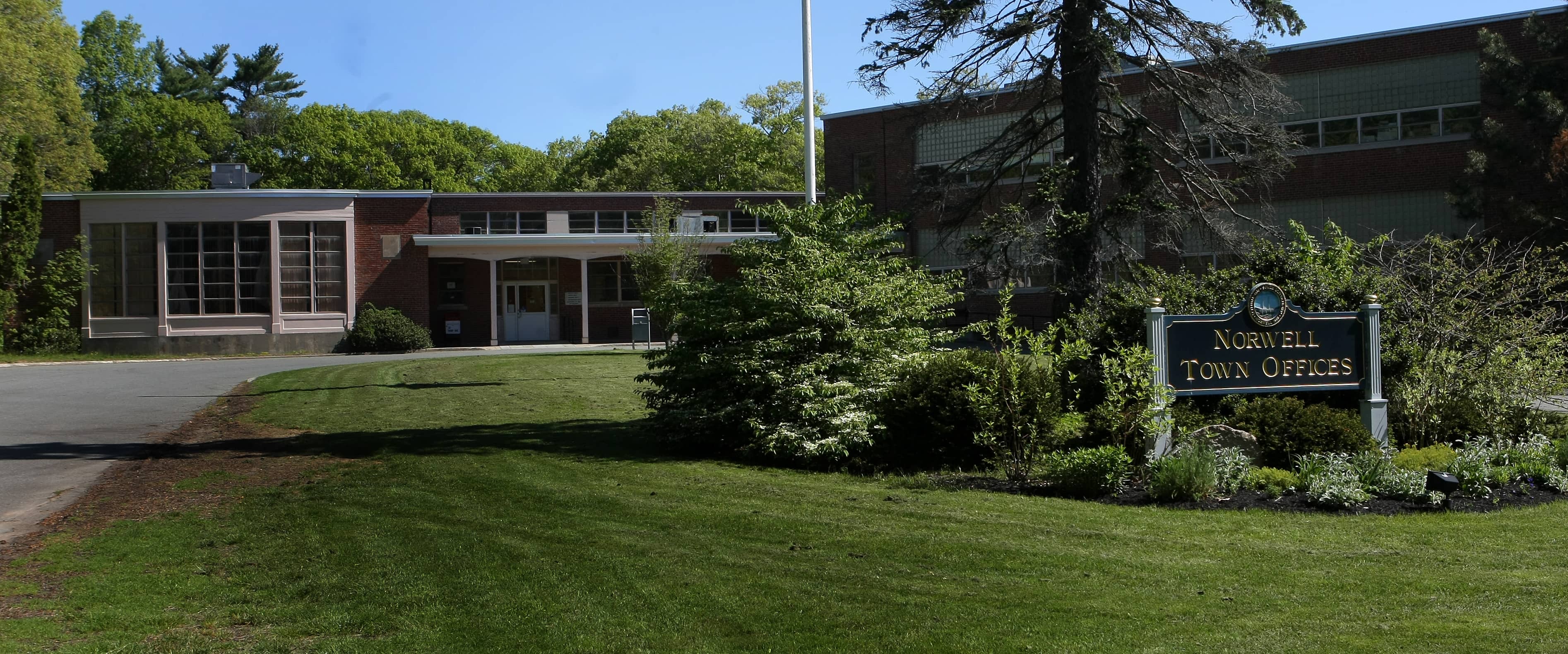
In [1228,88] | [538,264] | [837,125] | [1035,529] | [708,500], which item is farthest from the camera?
[538,264]

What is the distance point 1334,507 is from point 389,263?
114ft

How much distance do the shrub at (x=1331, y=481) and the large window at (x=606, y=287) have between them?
34.7 metres

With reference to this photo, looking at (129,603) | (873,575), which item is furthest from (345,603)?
(873,575)

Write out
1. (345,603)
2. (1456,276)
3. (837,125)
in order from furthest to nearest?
(837,125) → (1456,276) → (345,603)

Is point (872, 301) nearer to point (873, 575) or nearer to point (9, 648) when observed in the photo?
point (873, 575)

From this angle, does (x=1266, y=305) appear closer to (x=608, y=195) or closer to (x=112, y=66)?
(x=608, y=195)

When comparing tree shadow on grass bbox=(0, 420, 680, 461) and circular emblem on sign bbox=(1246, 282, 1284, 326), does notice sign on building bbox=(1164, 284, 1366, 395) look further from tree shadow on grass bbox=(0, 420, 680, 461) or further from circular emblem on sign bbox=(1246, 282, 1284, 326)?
tree shadow on grass bbox=(0, 420, 680, 461)

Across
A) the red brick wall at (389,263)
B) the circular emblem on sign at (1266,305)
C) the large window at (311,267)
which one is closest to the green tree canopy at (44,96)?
the large window at (311,267)

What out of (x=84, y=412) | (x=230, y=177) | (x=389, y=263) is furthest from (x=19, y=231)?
(x=84, y=412)

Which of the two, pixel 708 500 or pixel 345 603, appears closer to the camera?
pixel 345 603

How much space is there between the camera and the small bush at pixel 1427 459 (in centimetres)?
965

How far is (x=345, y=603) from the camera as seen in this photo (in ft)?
20.3

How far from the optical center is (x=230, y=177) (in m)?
40.0

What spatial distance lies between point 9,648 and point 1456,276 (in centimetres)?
1247
